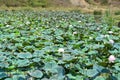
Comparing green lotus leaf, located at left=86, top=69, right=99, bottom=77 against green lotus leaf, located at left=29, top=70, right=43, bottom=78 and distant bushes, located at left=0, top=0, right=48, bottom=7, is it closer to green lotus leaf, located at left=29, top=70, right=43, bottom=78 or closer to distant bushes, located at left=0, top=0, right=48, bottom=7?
green lotus leaf, located at left=29, top=70, right=43, bottom=78

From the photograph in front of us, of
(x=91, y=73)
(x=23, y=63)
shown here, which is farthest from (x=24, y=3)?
(x=91, y=73)

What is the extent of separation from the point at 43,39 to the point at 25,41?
33 centimetres

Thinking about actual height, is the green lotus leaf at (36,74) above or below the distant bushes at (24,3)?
above

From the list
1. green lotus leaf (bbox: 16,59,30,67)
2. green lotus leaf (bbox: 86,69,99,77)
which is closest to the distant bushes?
green lotus leaf (bbox: 16,59,30,67)

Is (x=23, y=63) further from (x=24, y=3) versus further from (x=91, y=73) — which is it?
(x=24, y=3)

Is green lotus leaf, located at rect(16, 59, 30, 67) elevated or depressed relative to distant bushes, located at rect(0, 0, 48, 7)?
elevated

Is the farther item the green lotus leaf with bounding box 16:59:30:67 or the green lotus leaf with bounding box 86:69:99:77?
the green lotus leaf with bounding box 16:59:30:67

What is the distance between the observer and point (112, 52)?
262 cm

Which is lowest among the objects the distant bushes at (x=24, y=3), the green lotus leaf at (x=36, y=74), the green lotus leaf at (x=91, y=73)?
the distant bushes at (x=24, y=3)

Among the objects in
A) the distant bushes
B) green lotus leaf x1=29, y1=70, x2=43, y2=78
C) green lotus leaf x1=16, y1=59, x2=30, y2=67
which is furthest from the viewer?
the distant bushes

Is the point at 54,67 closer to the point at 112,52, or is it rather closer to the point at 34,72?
the point at 34,72

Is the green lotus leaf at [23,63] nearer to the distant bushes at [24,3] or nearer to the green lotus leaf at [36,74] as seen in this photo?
the green lotus leaf at [36,74]

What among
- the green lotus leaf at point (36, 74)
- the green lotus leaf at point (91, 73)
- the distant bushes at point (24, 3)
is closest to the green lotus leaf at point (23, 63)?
the green lotus leaf at point (36, 74)

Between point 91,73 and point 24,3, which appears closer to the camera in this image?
point 91,73
